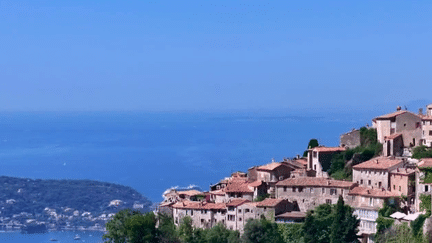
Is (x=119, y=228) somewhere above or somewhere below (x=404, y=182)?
below

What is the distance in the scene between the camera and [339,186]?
147 ft

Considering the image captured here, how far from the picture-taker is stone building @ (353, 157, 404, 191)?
43219 mm

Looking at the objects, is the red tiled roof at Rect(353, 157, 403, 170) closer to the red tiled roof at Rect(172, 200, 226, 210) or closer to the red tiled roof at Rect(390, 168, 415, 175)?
the red tiled roof at Rect(390, 168, 415, 175)

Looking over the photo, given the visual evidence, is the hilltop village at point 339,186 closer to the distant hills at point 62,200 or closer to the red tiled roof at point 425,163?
the red tiled roof at point 425,163

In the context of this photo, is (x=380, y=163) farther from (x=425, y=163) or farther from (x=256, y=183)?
(x=256, y=183)

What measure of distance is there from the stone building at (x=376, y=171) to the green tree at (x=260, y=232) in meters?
6.76

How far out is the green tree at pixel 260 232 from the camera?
141ft

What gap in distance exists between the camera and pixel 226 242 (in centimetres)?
4428

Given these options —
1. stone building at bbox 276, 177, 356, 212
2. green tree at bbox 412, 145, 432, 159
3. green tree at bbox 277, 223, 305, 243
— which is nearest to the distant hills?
stone building at bbox 276, 177, 356, 212

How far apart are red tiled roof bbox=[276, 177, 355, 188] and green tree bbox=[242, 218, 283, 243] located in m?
3.66

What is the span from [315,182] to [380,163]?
4.51 m

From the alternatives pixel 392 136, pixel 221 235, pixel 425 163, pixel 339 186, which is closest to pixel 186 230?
pixel 221 235

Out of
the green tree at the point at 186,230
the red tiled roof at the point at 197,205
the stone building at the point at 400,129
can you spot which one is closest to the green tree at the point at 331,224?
the red tiled roof at the point at 197,205

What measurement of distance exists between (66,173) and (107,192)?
43.9 m
